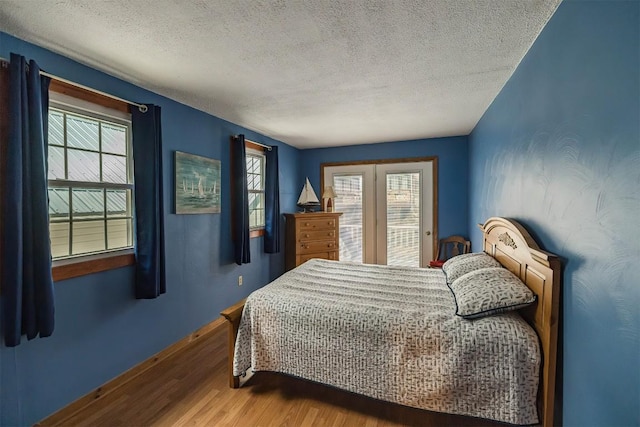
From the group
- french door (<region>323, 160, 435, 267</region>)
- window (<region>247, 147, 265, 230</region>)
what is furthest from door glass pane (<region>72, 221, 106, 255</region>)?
french door (<region>323, 160, 435, 267</region>)

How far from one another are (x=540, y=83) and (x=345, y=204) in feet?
10.9

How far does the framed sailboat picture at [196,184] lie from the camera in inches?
103

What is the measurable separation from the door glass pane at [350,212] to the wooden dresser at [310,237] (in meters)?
0.32

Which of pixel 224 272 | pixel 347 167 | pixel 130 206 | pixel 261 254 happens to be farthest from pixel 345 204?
pixel 130 206

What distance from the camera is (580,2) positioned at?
1157 mm

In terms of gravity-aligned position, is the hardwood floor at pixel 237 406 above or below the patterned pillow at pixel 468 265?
below

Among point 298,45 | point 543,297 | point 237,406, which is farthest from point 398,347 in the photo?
point 298,45

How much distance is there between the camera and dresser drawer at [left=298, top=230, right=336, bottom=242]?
426 cm

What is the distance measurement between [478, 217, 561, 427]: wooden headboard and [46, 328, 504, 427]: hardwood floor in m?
0.48

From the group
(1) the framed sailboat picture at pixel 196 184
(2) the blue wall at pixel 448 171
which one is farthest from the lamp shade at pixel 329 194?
(1) the framed sailboat picture at pixel 196 184

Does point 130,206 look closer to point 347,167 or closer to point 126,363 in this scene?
point 126,363

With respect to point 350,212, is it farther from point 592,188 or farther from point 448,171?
point 592,188

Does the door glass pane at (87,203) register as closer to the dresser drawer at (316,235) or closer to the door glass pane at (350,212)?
the dresser drawer at (316,235)

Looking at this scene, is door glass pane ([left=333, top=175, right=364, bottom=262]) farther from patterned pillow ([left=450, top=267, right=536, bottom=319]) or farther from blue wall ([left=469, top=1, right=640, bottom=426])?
blue wall ([left=469, top=1, right=640, bottom=426])
